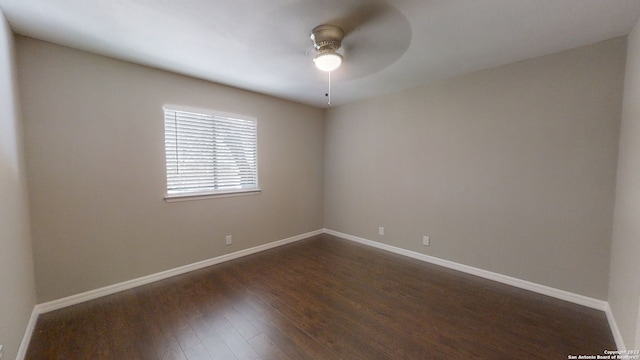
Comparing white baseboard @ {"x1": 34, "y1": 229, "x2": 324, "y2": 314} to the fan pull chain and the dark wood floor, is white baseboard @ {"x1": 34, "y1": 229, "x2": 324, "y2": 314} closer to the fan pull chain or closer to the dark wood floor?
the dark wood floor

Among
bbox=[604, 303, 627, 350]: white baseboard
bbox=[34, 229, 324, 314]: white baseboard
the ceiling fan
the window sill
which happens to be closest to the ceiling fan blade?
the ceiling fan

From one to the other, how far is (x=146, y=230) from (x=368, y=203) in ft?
9.75

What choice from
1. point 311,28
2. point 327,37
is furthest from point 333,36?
point 311,28

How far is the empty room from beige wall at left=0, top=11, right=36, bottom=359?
3 centimetres

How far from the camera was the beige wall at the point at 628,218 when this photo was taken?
1512 mm

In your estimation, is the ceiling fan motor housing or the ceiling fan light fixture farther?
the ceiling fan light fixture

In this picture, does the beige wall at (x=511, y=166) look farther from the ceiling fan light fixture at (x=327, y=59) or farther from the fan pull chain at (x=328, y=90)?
the ceiling fan light fixture at (x=327, y=59)

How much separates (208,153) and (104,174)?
1.03 m

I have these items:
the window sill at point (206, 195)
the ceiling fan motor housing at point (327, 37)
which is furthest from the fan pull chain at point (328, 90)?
the window sill at point (206, 195)

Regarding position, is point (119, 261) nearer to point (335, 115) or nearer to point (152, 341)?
point (152, 341)

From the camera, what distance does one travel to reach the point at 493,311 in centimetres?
209

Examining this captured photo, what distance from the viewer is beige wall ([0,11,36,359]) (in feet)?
4.54

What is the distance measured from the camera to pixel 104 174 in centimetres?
232

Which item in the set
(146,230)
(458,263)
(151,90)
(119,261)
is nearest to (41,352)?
(119,261)
